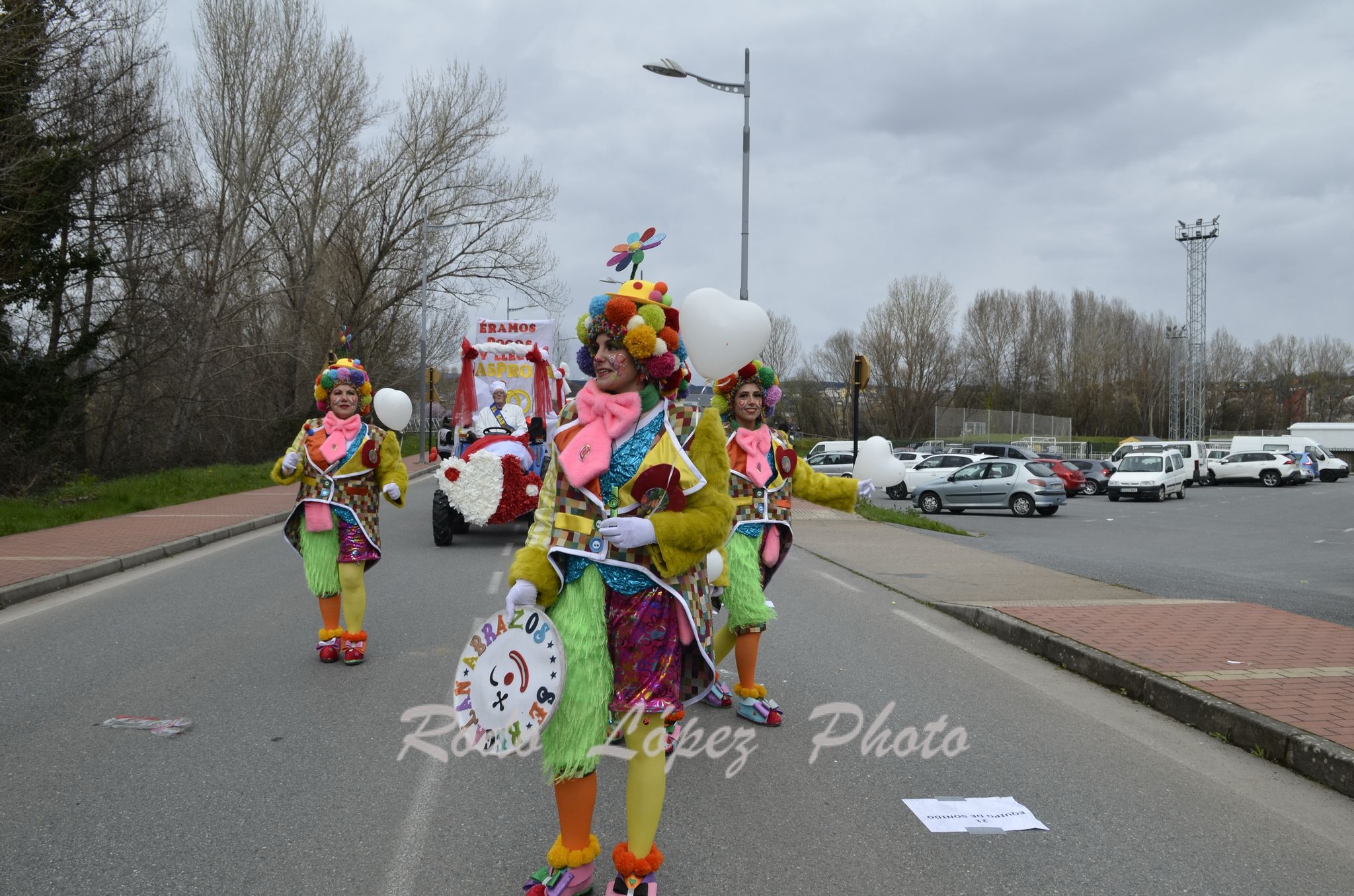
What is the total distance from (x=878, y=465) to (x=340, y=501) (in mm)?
3436

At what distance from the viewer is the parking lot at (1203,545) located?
10578mm

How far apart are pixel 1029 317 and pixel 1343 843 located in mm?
63762

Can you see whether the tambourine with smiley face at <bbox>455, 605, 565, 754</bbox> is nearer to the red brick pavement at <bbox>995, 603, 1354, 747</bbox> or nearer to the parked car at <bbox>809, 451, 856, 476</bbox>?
the red brick pavement at <bbox>995, 603, 1354, 747</bbox>

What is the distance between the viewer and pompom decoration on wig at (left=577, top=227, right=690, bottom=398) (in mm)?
3135

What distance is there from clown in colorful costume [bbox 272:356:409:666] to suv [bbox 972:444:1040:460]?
2690 centimetres

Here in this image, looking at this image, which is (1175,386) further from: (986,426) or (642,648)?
(642,648)

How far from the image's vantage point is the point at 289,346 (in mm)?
30781

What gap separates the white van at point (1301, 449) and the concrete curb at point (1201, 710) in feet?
127

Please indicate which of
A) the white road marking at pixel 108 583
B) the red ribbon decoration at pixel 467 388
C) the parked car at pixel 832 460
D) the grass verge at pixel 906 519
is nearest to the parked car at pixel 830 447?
the parked car at pixel 832 460

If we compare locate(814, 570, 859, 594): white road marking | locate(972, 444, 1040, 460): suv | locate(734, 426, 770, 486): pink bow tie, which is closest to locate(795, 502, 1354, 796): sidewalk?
locate(814, 570, 859, 594): white road marking

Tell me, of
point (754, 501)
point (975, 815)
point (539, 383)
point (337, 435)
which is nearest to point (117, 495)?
point (539, 383)

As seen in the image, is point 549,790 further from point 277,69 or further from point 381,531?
point 277,69

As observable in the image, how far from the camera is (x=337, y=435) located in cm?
642

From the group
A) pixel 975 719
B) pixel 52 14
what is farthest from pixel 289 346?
pixel 975 719
